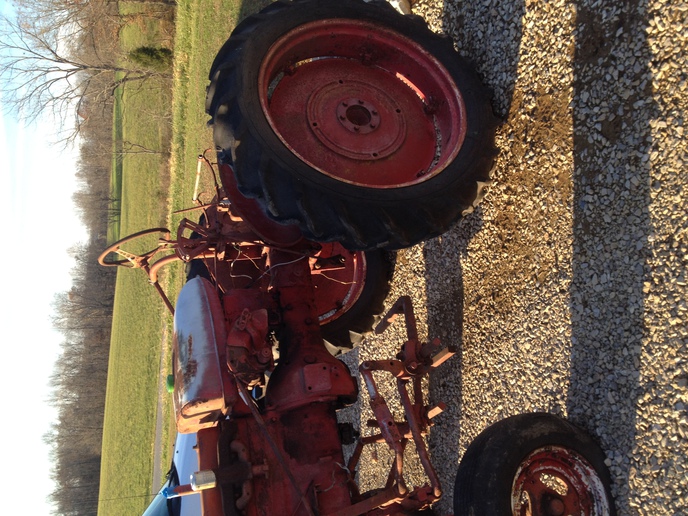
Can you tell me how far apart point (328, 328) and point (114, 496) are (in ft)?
65.4

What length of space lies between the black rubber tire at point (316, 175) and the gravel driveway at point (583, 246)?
52 cm

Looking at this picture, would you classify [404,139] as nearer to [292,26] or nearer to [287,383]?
[292,26]

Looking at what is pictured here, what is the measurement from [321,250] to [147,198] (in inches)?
670

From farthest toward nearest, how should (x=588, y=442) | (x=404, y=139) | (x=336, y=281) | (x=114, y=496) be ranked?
(x=114, y=496) < (x=336, y=281) < (x=404, y=139) < (x=588, y=442)

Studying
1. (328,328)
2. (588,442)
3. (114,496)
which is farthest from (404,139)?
(114,496)

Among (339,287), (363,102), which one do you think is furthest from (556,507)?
(363,102)

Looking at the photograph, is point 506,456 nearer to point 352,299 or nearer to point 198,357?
point 198,357

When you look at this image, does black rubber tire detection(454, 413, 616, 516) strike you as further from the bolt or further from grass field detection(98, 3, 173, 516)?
grass field detection(98, 3, 173, 516)

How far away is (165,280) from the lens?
14.9m

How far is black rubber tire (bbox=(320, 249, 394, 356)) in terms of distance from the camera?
17.4 ft

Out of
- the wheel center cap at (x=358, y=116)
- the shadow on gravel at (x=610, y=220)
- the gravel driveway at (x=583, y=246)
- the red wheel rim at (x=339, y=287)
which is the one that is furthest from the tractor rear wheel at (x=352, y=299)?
the shadow on gravel at (x=610, y=220)

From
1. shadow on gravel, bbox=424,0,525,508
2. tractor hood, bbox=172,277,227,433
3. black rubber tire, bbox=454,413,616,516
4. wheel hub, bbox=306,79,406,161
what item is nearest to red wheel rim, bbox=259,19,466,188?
wheel hub, bbox=306,79,406,161

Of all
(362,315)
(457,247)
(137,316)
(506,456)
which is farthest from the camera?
(137,316)

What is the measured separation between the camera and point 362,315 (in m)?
5.34
